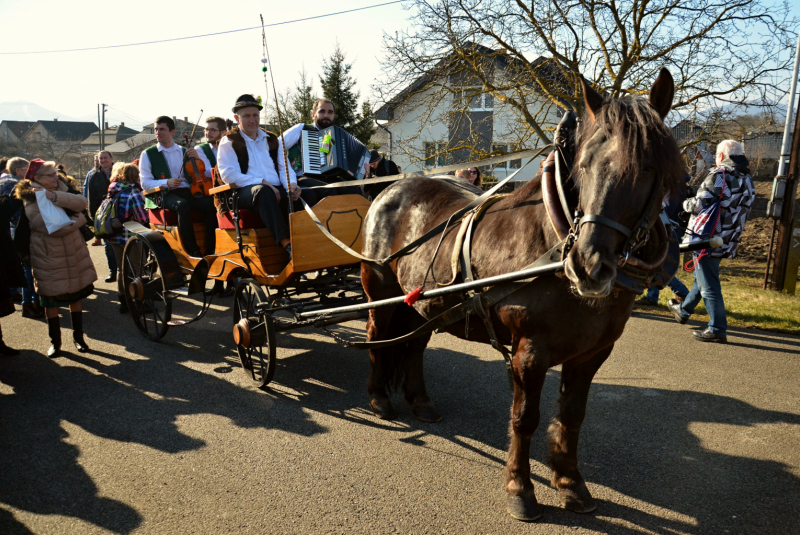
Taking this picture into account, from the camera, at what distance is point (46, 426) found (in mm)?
3818

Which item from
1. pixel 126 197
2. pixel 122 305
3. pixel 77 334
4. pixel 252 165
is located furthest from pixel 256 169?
pixel 126 197

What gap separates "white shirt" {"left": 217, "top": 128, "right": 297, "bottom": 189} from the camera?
14.9 feet

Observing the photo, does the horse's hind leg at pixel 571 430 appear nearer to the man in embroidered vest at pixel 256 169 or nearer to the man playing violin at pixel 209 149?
the man in embroidered vest at pixel 256 169

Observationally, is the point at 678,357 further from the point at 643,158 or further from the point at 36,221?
the point at 36,221

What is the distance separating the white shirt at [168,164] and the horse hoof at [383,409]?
3.33m

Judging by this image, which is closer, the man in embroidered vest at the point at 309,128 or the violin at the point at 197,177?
the man in embroidered vest at the point at 309,128

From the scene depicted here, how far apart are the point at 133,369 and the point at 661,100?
15.6 feet

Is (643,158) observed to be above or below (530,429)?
above

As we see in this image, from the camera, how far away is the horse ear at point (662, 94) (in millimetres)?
2205

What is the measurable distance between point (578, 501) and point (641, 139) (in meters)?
1.87

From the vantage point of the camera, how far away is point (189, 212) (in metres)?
5.51

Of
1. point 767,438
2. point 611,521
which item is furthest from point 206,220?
point 767,438

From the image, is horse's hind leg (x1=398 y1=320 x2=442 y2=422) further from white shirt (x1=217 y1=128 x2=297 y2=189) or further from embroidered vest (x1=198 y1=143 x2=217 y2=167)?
embroidered vest (x1=198 y1=143 x2=217 y2=167)

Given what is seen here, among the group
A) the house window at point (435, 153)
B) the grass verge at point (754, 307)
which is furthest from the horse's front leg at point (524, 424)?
the house window at point (435, 153)
